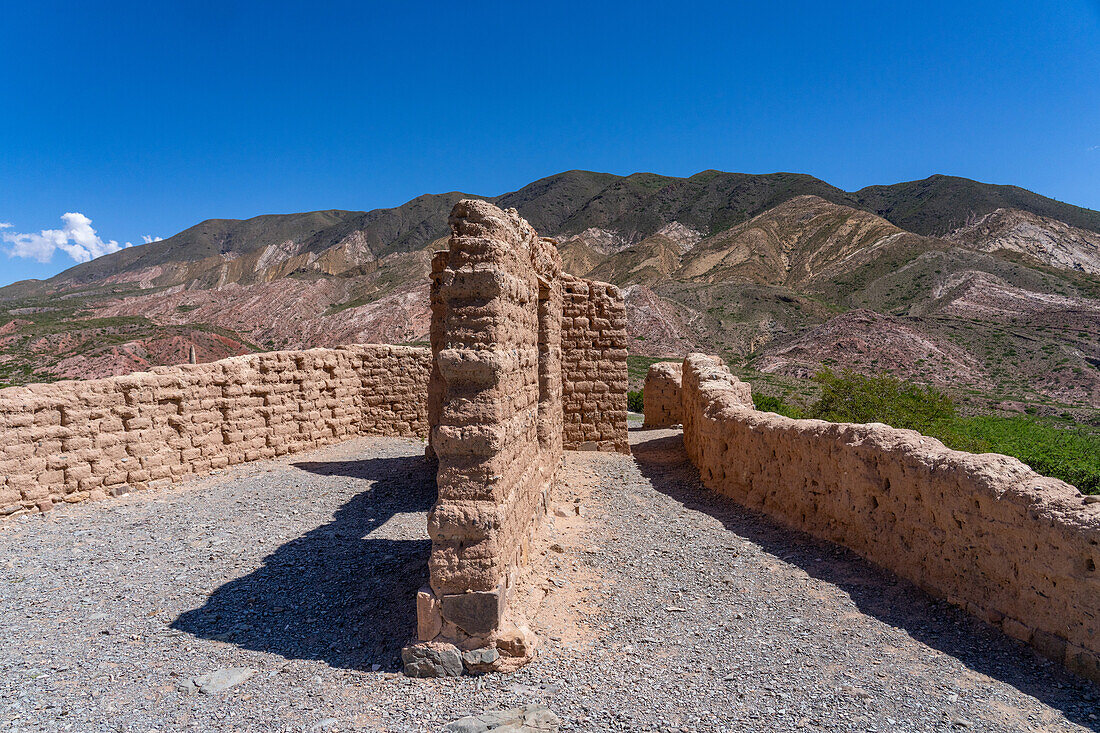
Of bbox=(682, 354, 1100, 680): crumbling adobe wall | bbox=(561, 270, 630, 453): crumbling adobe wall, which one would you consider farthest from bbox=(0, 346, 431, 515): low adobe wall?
bbox=(682, 354, 1100, 680): crumbling adobe wall

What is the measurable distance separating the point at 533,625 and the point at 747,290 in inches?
1836

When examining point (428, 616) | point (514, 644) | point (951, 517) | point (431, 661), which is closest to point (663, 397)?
point (951, 517)

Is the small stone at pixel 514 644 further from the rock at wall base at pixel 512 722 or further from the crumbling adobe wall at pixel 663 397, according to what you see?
the crumbling adobe wall at pixel 663 397

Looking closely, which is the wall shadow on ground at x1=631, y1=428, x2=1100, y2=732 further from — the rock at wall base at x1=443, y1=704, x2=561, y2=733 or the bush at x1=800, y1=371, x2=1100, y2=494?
the bush at x1=800, y1=371, x2=1100, y2=494

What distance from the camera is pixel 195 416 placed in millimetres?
10148

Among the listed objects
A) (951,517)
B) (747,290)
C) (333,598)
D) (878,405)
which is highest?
(747,290)

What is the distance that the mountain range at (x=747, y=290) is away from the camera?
95.2 feet

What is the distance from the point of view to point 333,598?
5.60 meters

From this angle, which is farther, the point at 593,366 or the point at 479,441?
the point at 593,366

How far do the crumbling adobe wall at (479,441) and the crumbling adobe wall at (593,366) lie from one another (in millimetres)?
5510

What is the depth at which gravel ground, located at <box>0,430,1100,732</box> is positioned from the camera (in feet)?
12.7

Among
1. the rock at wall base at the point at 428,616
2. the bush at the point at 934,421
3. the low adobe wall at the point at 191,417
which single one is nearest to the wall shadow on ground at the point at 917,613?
the rock at wall base at the point at 428,616

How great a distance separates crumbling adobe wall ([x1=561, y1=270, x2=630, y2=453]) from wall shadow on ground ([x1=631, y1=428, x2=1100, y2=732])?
3.42m

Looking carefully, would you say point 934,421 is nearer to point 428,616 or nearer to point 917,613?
point 917,613
